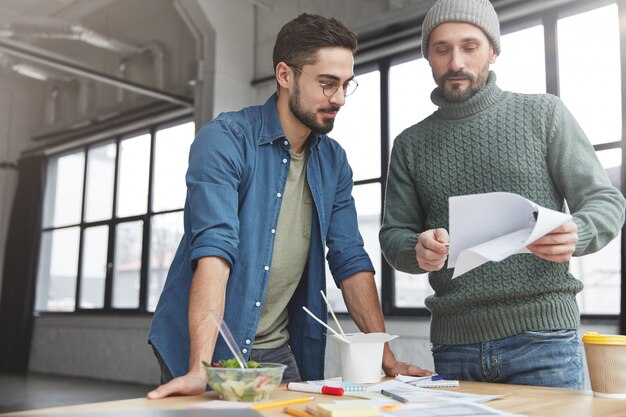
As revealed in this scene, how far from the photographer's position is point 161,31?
23.7 ft

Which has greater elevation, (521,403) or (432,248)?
(432,248)

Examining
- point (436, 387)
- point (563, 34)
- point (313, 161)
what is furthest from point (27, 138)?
point (436, 387)

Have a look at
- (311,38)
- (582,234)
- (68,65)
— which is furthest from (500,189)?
(68,65)

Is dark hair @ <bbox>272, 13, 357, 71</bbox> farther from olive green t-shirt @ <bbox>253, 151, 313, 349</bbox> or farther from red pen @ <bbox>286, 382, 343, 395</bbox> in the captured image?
red pen @ <bbox>286, 382, 343, 395</bbox>

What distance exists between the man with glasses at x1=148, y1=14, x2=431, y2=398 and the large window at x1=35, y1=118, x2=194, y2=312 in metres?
5.31

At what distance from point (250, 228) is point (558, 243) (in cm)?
70

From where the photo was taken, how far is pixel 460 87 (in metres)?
1.54

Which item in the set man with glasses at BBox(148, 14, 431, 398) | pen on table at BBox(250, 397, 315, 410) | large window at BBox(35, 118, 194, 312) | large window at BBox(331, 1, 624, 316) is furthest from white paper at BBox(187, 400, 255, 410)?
large window at BBox(35, 118, 194, 312)

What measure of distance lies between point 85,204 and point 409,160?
7239mm

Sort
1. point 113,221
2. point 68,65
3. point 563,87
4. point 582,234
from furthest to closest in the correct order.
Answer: point 113,221
point 68,65
point 563,87
point 582,234

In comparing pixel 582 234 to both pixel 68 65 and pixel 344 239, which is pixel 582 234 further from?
pixel 68 65

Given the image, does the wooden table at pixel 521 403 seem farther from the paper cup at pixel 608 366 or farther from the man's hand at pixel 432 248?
the man's hand at pixel 432 248

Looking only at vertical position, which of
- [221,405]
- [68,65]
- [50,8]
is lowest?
[221,405]

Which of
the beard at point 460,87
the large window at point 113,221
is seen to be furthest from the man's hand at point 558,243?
the large window at point 113,221
